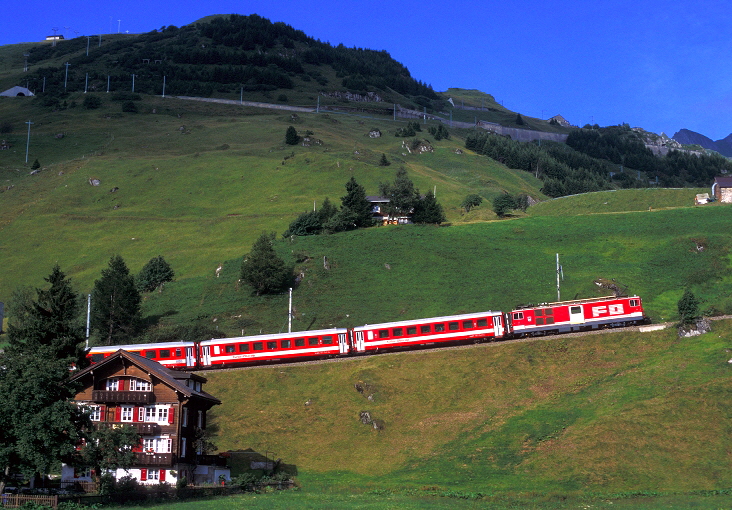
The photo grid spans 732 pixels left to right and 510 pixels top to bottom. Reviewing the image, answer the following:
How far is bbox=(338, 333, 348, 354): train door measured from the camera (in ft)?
243

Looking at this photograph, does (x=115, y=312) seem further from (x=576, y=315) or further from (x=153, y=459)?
(x=576, y=315)

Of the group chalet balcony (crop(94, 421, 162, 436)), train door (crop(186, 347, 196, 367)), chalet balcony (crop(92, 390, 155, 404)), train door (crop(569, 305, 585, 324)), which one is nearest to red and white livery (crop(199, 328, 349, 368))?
train door (crop(186, 347, 196, 367))

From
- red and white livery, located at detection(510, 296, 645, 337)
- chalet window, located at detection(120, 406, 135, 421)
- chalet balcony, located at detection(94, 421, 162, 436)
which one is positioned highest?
red and white livery, located at detection(510, 296, 645, 337)

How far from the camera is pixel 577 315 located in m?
71.2

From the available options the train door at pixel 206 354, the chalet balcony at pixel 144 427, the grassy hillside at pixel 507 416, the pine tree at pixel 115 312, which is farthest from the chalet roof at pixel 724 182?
the chalet balcony at pixel 144 427

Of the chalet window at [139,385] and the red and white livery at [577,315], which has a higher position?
the red and white livery at [577,315]

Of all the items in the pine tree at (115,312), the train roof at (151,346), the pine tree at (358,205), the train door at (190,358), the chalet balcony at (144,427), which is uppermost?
the pine tree at (358,205)

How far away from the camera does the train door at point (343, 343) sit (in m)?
74.2

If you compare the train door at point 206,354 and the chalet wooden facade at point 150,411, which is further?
the train door at point 206,354

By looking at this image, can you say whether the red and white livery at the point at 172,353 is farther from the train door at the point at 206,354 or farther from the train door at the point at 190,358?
the train door at the point at 206,354

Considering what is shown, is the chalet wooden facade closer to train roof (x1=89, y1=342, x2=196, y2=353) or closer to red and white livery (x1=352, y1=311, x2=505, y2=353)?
train roof (x1=89, y1=342, x2=196, y2=353)

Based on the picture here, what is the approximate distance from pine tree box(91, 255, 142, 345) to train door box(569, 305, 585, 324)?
48.6 meters

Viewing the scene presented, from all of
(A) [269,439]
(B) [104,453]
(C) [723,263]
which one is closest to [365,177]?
(C) [723,263]

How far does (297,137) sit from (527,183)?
56.0 metres
